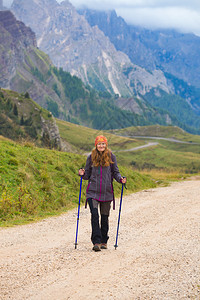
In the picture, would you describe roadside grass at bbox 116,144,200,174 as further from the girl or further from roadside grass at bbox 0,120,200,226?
the girl

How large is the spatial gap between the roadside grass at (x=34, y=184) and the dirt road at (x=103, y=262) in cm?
128

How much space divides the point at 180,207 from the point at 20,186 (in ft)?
21.5

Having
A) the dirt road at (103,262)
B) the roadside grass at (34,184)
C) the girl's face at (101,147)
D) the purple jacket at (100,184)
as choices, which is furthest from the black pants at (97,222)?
the roadside grass at (34,184)

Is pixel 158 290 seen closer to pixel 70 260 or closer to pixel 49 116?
pixel 70 260

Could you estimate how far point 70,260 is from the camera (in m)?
7.00

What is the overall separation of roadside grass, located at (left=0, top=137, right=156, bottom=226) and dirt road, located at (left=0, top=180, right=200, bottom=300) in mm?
1284

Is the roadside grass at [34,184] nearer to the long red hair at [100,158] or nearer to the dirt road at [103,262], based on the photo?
the dirt road at [103,262]

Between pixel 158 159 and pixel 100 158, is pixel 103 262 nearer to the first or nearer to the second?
pixel 100 158

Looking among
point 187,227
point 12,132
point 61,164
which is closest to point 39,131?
point 12,132

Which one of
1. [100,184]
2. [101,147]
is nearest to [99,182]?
[100,184]

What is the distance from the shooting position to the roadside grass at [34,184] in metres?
11.9

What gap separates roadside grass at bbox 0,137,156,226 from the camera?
11906 millimetres

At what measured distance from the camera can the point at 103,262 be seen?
274 inches

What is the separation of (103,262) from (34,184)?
25.9ft
